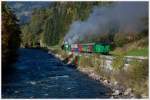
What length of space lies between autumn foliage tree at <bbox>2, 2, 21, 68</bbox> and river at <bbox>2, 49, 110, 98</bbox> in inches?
4.3

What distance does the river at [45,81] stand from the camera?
8.46 metres

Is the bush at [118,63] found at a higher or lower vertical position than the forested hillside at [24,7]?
lower

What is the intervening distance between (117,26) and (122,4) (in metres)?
0.24

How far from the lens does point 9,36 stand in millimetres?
8555

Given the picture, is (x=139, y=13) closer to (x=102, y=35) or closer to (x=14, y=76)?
(x=102, y=35)

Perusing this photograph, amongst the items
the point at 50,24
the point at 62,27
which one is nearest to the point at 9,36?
the point at 50,24

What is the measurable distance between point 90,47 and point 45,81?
611mm

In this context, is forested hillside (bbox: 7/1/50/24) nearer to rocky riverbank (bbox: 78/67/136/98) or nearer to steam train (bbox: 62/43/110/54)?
steam train (bbox: 62/43/110/54)

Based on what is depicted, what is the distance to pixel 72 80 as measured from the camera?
28.1 ft

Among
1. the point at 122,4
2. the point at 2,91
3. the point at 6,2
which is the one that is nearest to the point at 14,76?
the point at 2,91

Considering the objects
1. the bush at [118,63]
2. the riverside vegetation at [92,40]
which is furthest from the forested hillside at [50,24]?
the bush at [118,63]

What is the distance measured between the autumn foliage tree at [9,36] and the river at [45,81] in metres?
0.11

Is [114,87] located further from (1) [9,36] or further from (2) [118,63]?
(1) [9,36]

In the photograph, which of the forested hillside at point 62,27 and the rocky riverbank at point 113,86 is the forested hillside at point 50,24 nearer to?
the forested hillside at point 62,27
